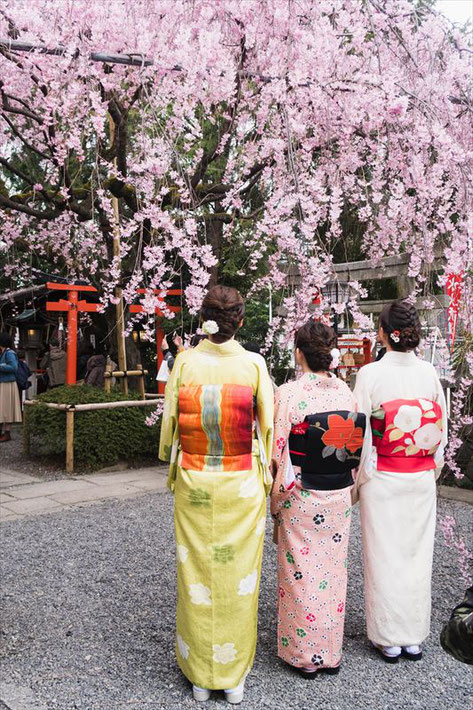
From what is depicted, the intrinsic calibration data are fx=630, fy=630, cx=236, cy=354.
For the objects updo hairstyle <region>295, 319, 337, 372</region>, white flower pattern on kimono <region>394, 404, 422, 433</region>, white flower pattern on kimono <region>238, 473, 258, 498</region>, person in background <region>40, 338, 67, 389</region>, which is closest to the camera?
white flower pattern on kimono <region>238, 473, 258, 498</region>

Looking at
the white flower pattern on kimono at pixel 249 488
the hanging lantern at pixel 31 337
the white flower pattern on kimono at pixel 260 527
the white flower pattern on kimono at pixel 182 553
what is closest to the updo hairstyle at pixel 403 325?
the white flower pattern on kimono at pixel 249 488

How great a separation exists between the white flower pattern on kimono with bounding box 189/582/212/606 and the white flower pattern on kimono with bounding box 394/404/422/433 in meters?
1.23

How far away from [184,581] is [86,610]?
3.74 feet

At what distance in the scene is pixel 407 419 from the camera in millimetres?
3178

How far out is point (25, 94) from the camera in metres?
5.59

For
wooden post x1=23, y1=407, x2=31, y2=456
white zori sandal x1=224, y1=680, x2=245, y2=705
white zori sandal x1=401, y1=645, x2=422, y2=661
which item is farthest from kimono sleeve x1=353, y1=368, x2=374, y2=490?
wooden post x1=23, y1=407, x2=31, y2=456

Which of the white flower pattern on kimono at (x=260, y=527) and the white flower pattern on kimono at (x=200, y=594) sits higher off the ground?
the white flower pattern on kimono at (x=260, y=527)

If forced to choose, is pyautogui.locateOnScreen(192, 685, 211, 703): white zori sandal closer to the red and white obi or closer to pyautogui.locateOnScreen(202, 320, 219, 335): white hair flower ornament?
the red and white obi

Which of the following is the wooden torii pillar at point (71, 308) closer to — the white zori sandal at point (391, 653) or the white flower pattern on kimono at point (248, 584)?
the white flower pattern on kimono at point (248, 584)

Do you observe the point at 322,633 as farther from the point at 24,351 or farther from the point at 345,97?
the point at 24,351

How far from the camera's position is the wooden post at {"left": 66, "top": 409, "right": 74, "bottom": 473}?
757 centimetres

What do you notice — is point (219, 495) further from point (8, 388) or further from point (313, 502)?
point (8, 388)

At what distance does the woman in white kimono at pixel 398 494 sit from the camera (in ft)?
10.4

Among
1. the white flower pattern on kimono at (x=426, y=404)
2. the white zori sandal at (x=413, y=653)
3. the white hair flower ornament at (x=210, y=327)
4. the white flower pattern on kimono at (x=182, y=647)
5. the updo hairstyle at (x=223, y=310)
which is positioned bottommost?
the white zori sandal at (x=413, y=653)
